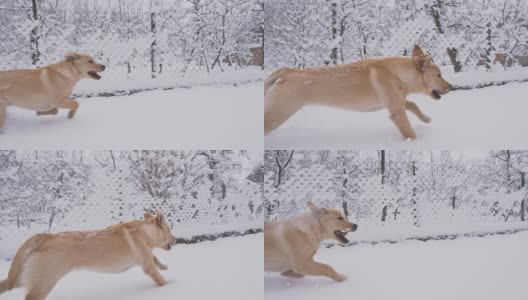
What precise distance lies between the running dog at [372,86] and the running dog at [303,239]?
359 millimetres

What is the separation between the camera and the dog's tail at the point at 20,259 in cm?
152

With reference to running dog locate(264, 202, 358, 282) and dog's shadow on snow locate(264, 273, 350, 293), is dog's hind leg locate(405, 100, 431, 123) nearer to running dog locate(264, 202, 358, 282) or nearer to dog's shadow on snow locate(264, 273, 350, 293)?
running dog locate(264, 202, 358, 282)

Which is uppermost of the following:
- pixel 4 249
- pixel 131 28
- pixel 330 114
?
pixel 131 28

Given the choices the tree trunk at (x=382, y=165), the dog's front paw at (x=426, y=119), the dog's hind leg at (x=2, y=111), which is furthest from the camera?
the tree trunk at (x=382, y=165)

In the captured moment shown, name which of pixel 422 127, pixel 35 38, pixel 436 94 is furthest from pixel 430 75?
pixel 35 38

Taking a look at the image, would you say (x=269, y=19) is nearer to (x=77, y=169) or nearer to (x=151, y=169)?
(x=151, y=169)

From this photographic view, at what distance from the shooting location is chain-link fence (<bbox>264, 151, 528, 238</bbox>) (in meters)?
1.72

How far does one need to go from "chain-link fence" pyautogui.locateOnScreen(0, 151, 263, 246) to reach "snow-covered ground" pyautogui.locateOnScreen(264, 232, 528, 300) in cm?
28

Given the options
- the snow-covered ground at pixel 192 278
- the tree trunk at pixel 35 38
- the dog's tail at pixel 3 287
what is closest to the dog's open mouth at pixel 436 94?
the snow-covered ground at pixel 192 278

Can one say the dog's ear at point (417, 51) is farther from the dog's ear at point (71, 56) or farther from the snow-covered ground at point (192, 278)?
the dog's ear at point (71, 56)

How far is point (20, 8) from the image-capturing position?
153cm

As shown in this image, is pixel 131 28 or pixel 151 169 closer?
pixel 131 28

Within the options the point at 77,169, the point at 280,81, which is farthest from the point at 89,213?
the point at 280,81

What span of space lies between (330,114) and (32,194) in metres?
1.01
